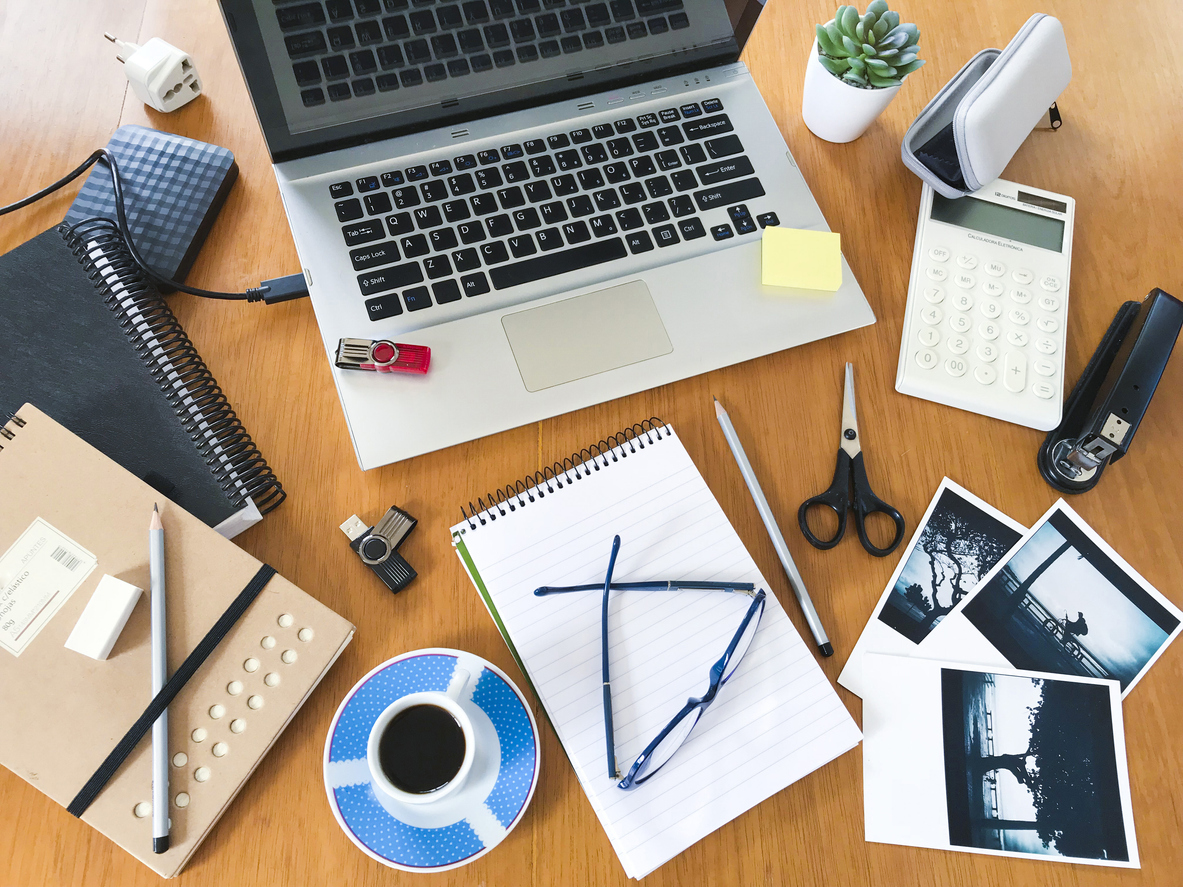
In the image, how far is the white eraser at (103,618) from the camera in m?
0.56

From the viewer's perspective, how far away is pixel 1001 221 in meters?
0.80

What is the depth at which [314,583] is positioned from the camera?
643 millimetres

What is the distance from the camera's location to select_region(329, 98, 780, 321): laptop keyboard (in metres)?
0.70

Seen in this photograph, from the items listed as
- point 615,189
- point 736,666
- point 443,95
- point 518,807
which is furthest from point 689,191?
point 518,807

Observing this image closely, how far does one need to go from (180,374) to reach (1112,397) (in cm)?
86

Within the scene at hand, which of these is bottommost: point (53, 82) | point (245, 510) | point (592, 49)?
point (245, 510)

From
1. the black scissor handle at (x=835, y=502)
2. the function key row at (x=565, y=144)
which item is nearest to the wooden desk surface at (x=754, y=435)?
the black scissor handle at (x=835, y=502)

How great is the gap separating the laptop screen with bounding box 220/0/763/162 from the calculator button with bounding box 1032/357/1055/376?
453mm

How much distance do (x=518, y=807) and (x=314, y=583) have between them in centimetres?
26

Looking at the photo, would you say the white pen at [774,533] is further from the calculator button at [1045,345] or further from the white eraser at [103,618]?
the white eraser at [103,618]

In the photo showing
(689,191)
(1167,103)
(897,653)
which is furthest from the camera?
(1167,103)

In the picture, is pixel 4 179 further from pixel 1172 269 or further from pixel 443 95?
pixel 1172 269

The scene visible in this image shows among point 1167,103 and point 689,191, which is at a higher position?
point 689,191

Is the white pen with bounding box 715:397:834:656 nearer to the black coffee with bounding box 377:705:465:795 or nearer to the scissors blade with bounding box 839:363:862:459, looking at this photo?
A: the scissors blade with bounding box 839:363:862:459
